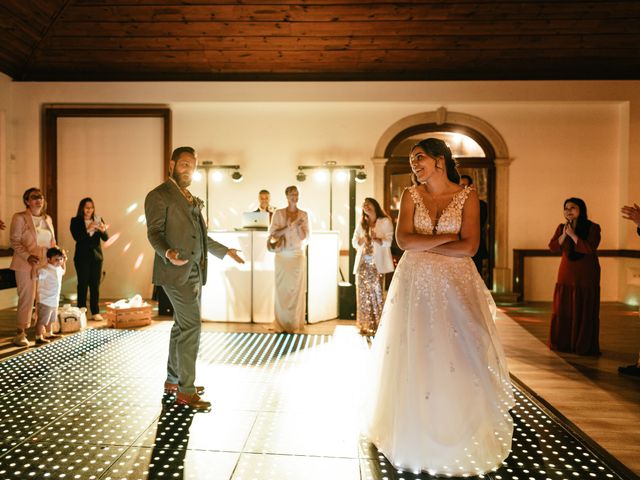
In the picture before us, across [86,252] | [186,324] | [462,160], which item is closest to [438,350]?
[186,324]

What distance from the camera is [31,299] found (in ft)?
16.7

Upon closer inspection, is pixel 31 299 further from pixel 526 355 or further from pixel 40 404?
pixel 526 355

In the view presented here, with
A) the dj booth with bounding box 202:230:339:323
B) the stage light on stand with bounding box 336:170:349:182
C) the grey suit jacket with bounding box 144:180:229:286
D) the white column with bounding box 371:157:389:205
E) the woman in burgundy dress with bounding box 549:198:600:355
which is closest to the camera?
the grey suit jacket with bounding box 144:180:229:286

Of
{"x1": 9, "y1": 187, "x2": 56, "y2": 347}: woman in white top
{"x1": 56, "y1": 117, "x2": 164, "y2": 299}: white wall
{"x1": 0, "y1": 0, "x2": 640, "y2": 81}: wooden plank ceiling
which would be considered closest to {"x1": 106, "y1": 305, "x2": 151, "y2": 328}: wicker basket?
{"x1": 9, "y1": 187, "x2": 56, "y2": 347}: woman in white top

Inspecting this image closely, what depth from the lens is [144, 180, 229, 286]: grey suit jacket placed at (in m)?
3.20

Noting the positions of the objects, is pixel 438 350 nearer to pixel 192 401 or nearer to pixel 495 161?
pixel 192 401

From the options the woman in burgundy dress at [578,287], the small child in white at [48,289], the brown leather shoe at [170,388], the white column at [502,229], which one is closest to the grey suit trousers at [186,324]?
the brown leather shoe at [170,388]

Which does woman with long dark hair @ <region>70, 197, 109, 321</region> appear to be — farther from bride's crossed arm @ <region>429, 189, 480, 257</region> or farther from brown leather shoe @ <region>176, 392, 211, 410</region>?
bride's crossed arm @ <region>429, 189, 480, 257</region>

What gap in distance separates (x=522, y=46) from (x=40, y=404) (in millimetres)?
7596

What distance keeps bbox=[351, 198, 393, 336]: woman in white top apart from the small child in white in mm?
3260

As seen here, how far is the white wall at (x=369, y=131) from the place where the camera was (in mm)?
8180

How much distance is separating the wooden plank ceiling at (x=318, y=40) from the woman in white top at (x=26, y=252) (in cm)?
344

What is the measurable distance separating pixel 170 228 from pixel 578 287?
3.95 meters

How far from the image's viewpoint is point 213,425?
9.84 feet
